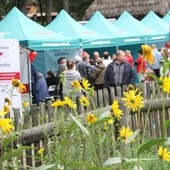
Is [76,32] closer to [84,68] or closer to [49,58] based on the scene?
[49,58]

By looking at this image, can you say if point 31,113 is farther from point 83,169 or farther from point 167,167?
point 83,169

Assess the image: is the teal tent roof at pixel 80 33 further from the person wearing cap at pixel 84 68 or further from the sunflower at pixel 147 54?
the sunflower at pixel 147 54

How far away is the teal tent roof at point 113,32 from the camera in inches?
904

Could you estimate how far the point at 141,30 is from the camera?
25.2 metres

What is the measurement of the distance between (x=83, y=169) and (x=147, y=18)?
25.0 meters

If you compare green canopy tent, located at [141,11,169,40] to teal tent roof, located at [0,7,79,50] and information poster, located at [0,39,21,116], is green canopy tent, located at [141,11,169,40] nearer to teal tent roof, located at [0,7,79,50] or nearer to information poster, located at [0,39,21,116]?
teal tent roof, located at [0,7,79,50]

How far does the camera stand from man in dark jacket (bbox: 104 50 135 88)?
1438 centimetres

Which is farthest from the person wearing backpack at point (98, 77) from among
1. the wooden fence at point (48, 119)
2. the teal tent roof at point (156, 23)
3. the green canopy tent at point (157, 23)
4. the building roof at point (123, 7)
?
the building roof at point (123, 7)

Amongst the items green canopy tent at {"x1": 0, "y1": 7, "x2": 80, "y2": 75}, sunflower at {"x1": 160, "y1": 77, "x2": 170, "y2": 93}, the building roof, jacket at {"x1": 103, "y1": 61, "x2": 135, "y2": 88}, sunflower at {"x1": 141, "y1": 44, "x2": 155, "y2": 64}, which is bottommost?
jacket at {"x1": 103, "y1": 61, "x2": 135, "y2": 88}

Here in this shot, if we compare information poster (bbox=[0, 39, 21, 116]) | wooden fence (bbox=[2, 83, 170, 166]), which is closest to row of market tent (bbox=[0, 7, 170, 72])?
information poster (bbox=[0, 39, 21, 116])

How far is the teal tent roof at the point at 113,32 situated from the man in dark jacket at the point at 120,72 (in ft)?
26.4

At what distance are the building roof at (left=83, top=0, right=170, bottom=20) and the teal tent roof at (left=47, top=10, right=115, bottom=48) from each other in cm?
1899

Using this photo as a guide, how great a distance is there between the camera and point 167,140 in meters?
3.18

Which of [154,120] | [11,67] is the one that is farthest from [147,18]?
[154,120]
